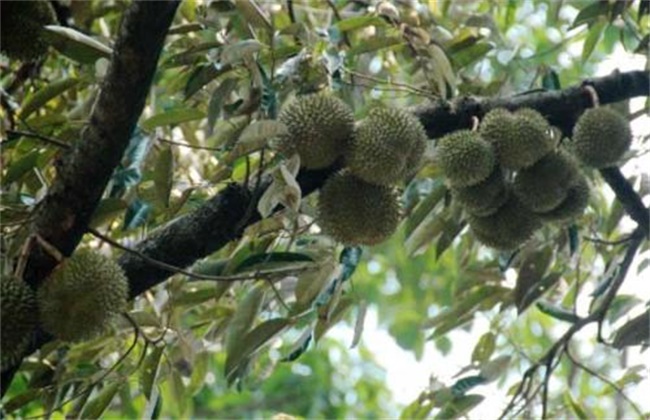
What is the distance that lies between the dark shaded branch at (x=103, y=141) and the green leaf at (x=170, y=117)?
231 mm

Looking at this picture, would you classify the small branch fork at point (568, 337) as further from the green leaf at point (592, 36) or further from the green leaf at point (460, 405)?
the green leaf at point (592, 36)

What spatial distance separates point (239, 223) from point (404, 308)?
7.35ft

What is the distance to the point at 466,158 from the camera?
5.41 feet

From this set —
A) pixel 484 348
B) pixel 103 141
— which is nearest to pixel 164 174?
pixel 103 141

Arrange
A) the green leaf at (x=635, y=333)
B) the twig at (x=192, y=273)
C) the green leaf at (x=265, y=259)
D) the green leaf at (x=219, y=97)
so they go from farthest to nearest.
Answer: the green leaf at (x=635, y=333) < the green leaf at (x=219, y=97) < the green leaf at (x=265, y=259) < the twig at (x=192, y=273)

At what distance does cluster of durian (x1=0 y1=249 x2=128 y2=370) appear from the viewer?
4.26 feet

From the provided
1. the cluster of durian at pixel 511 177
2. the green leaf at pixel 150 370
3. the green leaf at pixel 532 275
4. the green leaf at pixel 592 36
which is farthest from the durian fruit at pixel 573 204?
the green leaf at pixel 150 370

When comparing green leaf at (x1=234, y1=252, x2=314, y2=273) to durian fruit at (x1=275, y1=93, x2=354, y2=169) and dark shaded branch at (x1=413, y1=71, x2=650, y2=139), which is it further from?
dark shaded branch at (x1=413, y1=71, x2=650, y2=139)

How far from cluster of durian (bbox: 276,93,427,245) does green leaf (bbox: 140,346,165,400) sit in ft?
1.02

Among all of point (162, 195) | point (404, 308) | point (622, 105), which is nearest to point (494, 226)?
point (622, 105)

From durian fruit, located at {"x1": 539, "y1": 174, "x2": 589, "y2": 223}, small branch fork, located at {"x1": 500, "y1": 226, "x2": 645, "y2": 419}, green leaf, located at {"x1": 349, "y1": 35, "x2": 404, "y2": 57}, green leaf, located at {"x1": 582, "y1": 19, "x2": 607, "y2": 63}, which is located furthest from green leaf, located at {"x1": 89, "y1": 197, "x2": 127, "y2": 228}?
green leaf, located at {"x1": 582, "y1": 19, "x2": 607, "y2": 63}

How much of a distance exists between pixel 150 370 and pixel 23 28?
0.53 metres

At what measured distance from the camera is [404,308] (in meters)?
3.75

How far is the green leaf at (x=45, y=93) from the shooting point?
5.68 feet
